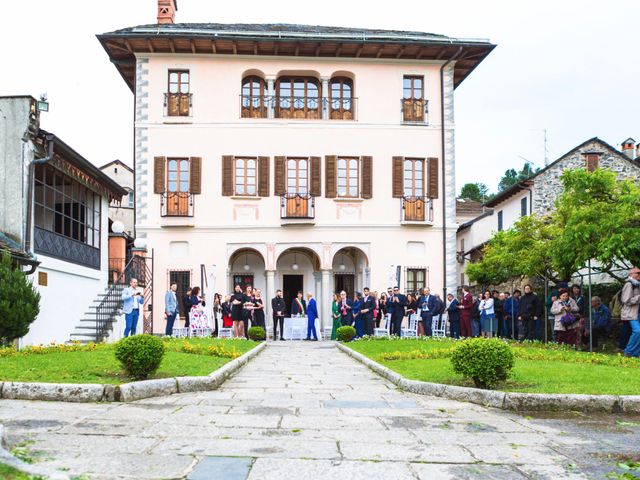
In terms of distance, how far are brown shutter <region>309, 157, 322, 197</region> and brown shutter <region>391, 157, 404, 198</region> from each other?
2933 mm

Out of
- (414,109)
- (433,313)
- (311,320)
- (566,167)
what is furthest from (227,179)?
(566,167)

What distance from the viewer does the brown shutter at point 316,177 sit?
29.4 m

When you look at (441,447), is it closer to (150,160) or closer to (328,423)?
(328,423)

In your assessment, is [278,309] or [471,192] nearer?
[278,309]

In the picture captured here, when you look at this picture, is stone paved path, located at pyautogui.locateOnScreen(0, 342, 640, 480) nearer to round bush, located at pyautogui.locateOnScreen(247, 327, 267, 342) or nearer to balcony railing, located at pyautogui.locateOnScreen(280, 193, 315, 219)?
round bush, located at pyautogui.locateOnScreen(247, 327, 267, 342)

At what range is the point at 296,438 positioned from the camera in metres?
6.53

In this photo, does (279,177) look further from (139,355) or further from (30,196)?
(139,355)

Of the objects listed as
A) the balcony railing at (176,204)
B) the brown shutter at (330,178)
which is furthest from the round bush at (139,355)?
the brown shutter at (330,178)

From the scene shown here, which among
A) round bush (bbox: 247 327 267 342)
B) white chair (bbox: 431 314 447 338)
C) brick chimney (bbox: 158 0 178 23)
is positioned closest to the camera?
round bush (bbox: 247 327 267 342)

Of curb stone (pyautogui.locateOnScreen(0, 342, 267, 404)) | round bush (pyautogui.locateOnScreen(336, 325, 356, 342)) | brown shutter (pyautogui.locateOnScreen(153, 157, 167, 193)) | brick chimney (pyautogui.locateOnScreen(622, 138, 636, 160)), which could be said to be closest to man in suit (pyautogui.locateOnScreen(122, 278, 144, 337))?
round bush (pyautogui.locateOnScreen(336, 325, 356, 342))

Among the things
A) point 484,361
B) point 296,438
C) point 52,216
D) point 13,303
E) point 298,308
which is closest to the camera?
point 296,438

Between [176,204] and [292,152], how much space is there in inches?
197

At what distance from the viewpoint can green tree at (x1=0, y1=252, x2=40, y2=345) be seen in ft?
50.2

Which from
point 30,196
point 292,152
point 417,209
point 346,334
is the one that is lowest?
point 346,334
